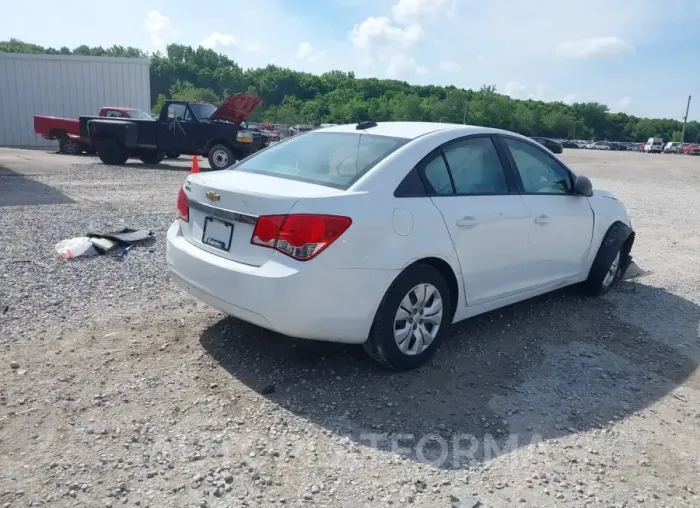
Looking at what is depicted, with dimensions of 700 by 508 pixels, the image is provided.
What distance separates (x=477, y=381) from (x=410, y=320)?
0.61m

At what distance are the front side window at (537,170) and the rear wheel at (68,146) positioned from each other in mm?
19790

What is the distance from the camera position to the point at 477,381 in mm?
3967

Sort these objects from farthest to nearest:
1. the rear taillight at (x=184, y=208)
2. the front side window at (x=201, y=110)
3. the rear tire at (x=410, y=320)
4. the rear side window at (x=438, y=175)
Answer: the front side window at (x=201, y=110) < the rear taillight at (x=184, y=208) < the rear side window at (x=438, y=175) < the rear tire at (x=410, y=320)

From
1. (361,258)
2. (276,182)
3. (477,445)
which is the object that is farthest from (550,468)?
(276,182)

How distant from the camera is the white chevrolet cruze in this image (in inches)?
136

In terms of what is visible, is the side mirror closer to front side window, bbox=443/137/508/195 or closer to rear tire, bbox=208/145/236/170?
front side window, bbox=443/137/508/195

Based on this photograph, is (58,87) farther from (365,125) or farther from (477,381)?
(477,381)

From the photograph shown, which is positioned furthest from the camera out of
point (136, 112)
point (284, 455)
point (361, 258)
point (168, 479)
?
point (136, 112)

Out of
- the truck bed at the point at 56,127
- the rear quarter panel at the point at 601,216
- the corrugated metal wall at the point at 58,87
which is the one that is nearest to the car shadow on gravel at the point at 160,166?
the truck bed at the point at 56,127

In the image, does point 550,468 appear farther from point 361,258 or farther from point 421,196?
point 421,196

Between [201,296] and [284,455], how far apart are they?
133 centimetres

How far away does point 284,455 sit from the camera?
303 centimetres

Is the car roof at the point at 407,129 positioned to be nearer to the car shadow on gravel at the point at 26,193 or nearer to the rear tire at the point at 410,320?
the rear tire at the point at 410,320

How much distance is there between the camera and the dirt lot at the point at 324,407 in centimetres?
282
